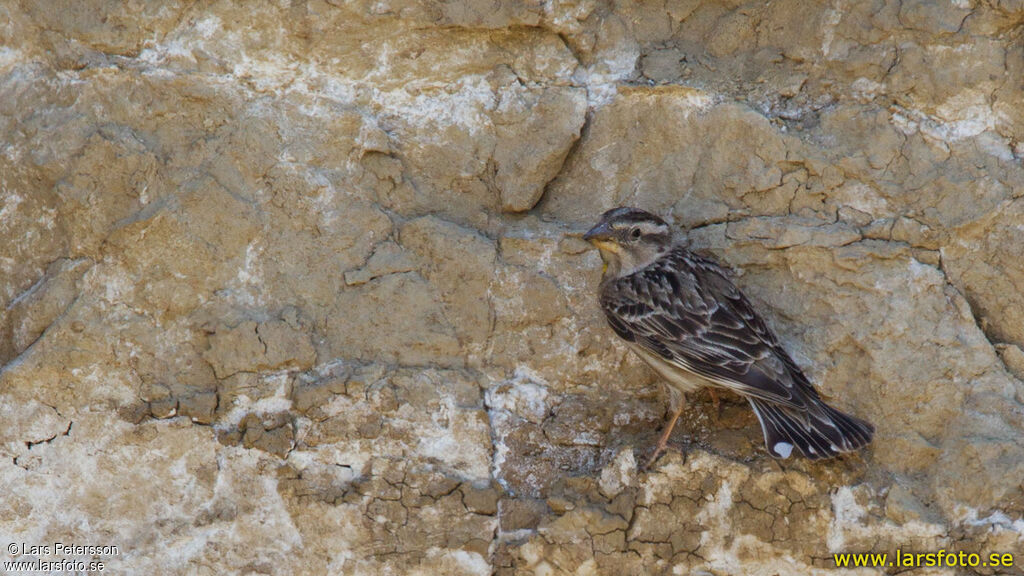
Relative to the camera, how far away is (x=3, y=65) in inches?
231

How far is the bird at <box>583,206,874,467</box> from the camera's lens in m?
5.40

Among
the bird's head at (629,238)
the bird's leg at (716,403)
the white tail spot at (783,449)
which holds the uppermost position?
the bird's head at (629,238)

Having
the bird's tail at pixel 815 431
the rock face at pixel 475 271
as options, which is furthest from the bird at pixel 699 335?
the rock face at pixel 475 271

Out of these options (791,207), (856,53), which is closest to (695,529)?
(791,207)

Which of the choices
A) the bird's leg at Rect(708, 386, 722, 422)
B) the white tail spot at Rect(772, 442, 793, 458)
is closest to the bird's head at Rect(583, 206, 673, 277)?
the bird's leg at Rect(708, 386, 722, 422)

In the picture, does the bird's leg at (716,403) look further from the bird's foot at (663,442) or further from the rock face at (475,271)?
the bird's foot at (663,442)

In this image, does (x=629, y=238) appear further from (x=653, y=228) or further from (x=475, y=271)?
(x=475, y=271)

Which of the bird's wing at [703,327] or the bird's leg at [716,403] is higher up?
the bird's wing at [703,327]

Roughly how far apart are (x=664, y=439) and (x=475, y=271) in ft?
4.42

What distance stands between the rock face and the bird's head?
6.0 inches

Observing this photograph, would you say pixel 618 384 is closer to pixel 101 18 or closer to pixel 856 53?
pixel 856 53

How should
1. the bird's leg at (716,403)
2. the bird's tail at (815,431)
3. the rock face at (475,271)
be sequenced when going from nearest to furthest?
1. the bird's tail at (815,431)
2. the rock face at (475,271)
3. the bird's leg at (716,403)

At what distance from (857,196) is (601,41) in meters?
1.61

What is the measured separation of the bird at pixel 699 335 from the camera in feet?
17.7
